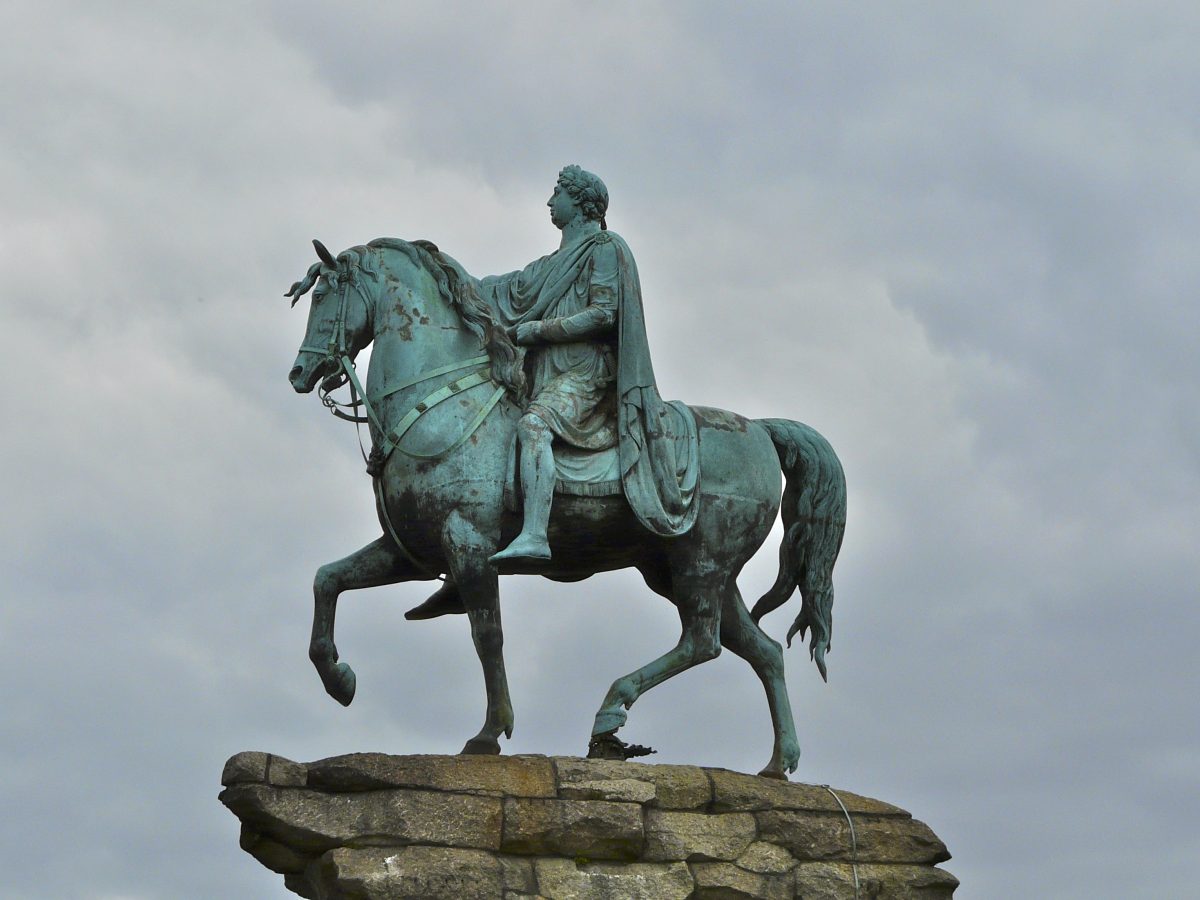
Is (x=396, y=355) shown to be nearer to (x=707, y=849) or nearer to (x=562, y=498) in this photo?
(x=562, y=498)

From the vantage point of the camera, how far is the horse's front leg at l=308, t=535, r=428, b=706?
14.0 metres

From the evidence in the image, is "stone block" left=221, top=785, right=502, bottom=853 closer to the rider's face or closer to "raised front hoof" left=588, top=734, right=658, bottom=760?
"raised front hoof" left=588, top=734, right=658, bottom=760

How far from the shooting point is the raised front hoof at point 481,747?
13.5 m

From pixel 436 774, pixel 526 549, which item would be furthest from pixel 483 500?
pixel 436 774

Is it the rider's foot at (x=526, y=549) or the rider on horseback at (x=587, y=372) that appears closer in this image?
the rider's foot at (x=526, y=549)

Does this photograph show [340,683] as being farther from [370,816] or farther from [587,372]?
[587,372]

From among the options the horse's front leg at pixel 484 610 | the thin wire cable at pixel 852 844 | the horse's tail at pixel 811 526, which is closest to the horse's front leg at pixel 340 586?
the horse's front leg at pixel 484 610

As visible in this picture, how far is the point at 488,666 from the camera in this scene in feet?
45.2

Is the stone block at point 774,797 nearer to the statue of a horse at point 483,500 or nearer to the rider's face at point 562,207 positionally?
the statue of a horse at point 483,500

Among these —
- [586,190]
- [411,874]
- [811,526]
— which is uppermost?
[586,190]

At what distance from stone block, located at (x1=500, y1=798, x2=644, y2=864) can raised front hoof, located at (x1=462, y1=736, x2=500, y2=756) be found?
64cm

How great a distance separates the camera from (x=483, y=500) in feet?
44.8

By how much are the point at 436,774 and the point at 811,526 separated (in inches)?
123

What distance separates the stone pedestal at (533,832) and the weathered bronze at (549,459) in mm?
631
